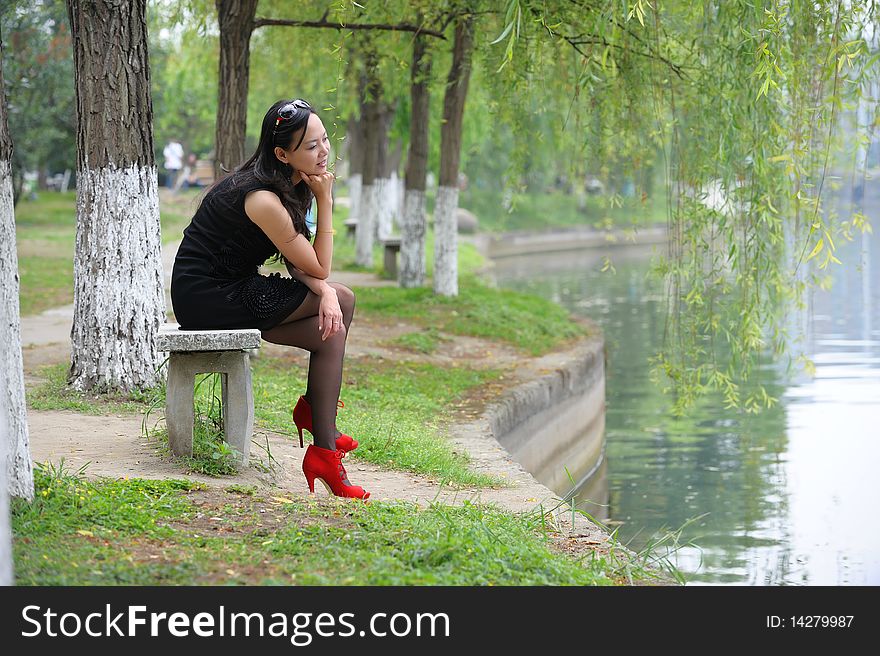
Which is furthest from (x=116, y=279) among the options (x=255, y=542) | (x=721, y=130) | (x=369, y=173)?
(x=369, y=173)

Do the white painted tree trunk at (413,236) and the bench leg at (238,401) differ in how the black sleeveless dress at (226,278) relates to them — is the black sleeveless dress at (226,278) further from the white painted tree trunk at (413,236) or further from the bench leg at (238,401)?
the white painted tree trunk at (413,236)

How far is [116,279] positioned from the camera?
7141mm

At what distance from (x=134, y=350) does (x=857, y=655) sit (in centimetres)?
492

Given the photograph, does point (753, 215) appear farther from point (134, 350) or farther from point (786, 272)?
point (134, 350)

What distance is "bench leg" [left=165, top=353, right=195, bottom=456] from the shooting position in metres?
5.38

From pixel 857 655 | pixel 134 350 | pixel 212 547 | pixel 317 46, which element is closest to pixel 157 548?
pixel 212 547

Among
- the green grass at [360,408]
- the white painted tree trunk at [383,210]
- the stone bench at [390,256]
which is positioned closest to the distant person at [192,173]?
the white painted tree trunk at [383,210]

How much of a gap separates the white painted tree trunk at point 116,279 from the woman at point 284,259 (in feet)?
6.72

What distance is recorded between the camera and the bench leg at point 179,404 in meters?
5.38

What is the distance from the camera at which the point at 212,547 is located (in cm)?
422

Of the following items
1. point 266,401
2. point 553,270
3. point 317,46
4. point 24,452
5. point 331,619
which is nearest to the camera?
point 331,619

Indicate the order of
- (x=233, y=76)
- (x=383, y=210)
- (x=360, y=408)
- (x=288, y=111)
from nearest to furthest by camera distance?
(x=288, y=111) < (x=360, y=408) < (x=233, y=76) < (x=383, y=210)

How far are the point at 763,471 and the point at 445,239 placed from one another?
5.22 metres

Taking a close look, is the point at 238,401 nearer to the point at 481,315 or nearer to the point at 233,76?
the point at 233,76
